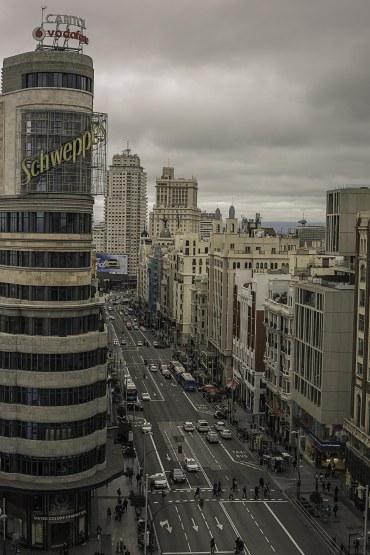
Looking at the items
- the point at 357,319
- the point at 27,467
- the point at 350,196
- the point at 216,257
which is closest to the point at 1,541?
the point at 27,467

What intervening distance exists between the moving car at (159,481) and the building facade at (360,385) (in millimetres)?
22334

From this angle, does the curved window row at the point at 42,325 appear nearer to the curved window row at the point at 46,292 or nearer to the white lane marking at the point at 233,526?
the curved window row at the point at 46,292

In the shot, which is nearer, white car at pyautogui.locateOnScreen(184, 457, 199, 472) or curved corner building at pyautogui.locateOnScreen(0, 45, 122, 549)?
curved corner building at pyautogui.locateOnScreen(0, 45, 122, 549)

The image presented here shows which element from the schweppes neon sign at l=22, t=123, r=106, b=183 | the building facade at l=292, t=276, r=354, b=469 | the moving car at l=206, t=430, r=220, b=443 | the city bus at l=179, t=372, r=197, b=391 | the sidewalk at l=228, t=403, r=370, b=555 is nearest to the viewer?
the schweppes neon sign at l=22, t=123, r=106, b=183

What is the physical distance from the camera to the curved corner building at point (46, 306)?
77188 mm

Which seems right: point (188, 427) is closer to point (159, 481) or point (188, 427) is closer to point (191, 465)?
point (191, 465)

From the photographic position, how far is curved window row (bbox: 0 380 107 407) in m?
77.2

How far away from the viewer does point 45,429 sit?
77.2m

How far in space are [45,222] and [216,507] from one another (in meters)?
38.3

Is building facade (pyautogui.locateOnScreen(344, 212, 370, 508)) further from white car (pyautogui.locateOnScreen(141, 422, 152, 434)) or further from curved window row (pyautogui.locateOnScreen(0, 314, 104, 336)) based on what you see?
white car (pyautogui.locateOnScreen(141, 422, 152, 434))

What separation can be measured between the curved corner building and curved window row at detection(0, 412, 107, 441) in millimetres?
96

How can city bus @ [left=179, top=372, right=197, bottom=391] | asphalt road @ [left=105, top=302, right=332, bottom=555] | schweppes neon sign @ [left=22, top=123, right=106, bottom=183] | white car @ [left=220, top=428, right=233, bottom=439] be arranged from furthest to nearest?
city bus @ [left=179, top=372, right=197, bottom=391] → white car @ [left=220, top=428, right=233, bottom=439] → asphalt road @ [left=105, top=302, right=332, bottom=555] → schweppes neon sign @ [left=22, top=123, right=106, bottom=183]

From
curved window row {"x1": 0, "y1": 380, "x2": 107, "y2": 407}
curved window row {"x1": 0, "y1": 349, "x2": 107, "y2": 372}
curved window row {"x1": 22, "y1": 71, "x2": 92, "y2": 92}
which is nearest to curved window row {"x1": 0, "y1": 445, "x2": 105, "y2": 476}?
curved window row {"x1": 0, "y1": 380, "x2": 107, "y2": 407}

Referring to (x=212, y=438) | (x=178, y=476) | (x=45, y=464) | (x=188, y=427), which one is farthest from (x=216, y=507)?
(x=188, y=427)
